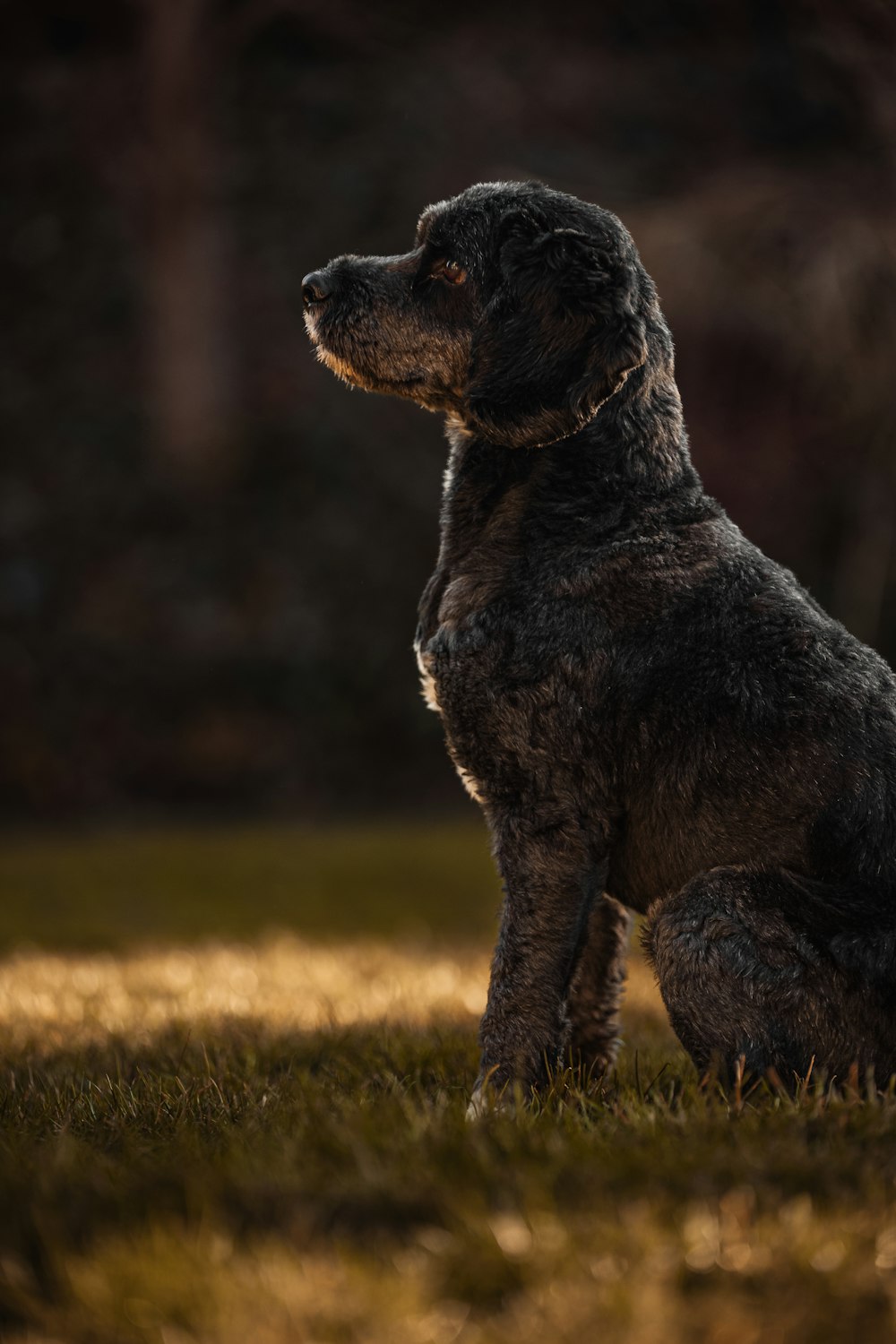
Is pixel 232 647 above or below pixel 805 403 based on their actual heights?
below

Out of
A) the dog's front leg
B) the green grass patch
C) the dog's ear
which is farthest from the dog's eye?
the green grass patch

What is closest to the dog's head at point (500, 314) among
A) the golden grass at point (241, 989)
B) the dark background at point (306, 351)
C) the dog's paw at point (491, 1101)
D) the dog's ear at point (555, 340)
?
the dog's ear at point (555, 340)

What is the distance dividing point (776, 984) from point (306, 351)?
49.0 ft

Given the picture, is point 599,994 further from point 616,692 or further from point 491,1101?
point 616,692

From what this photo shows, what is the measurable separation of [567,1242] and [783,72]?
14.5m

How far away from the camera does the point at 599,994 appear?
3.78m

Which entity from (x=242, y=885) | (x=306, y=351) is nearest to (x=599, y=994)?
(x=242, y=885)

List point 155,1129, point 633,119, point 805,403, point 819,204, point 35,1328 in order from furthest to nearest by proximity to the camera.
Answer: point 633,119 < point 805,403 < point 819,204 < point 155,1129 < point 35,1328

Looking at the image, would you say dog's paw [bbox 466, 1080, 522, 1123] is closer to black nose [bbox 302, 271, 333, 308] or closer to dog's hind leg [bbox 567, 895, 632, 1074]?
dog's hind leg [bbox 567, 895, 632, 1074]

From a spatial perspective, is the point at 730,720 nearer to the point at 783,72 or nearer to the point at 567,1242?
the point at 567,1242

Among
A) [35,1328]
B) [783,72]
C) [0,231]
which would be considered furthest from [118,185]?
[35,1328]

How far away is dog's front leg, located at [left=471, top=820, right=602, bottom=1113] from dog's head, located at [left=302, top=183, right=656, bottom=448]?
1.21m

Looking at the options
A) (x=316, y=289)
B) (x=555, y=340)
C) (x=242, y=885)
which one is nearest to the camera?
(x=555, y=340)

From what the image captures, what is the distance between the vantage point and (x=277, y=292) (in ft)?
55.7
